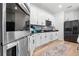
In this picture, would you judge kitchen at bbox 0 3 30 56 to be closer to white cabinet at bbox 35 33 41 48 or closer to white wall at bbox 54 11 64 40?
white cabinet at bbox 35 33 41 48

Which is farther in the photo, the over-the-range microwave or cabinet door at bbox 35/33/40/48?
cabinet door at bbox 35/33/40/48

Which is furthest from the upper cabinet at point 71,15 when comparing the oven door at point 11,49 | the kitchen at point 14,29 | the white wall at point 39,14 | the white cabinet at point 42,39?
the oven door at point 11,49

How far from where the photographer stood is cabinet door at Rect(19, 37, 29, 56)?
99 cm

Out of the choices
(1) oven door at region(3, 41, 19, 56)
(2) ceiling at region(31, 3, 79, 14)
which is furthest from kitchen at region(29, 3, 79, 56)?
(1) oven door at region(3, 41, 19, 56)

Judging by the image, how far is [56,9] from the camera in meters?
1.14

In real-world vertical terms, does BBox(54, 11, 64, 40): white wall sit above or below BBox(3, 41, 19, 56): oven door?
above

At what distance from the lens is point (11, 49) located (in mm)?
878

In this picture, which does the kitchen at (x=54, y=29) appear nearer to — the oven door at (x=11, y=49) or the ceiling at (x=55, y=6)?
the ceiling at (x=55, y=6)

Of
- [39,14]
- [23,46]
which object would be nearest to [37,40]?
[23,46]

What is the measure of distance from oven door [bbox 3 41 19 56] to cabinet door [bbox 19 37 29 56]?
0.05 meters

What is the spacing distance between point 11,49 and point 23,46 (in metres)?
0.18

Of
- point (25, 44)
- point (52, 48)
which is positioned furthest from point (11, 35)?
point (52, 48)

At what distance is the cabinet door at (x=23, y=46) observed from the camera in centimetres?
99

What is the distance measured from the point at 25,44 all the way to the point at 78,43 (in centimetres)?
59
